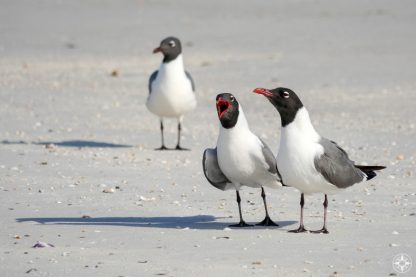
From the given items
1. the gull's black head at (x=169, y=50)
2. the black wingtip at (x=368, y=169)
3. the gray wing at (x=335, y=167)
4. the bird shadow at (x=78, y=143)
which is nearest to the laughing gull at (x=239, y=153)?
the gray wing at (x=335, y=167)

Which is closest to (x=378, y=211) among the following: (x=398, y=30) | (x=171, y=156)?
(x=171, y=156)

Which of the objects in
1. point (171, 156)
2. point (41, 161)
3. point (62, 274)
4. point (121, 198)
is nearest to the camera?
point (62, 274)

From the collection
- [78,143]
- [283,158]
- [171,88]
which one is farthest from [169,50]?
[283,158]

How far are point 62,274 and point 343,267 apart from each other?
193 centimetres

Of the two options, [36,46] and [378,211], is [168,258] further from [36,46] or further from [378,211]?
[36,46]

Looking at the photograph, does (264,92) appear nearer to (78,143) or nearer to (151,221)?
(151,221)

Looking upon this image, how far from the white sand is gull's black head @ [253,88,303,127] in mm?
944

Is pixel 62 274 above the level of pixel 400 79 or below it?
below

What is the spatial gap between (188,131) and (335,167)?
23.1 ft

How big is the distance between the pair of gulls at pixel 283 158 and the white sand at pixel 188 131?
0.40 metres

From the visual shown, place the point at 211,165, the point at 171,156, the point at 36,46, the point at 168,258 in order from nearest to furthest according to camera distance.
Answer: the point at 168,258 → the point at 211,165 → the point at 171,156 → the point at 36,46

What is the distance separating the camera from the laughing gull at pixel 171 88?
14336 millimetres

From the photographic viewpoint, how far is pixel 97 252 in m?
7.91

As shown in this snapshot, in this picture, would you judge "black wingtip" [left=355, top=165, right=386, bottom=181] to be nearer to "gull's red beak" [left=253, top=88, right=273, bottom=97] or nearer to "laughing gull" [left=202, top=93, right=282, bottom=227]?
"laughing gull" [left=202, top=93, right=282, bottom=227]
